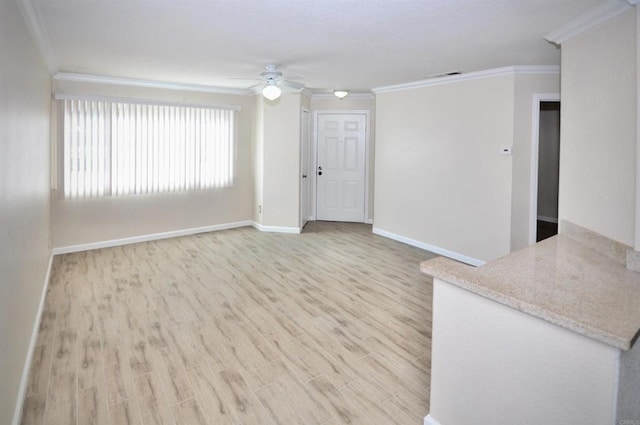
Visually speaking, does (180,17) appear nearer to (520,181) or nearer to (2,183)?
(2,183)

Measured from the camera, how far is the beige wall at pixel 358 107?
6848 mm

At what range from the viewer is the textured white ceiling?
250 cm

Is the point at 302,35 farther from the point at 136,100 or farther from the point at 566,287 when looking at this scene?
the point at 136,100

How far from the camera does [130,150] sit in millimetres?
5230

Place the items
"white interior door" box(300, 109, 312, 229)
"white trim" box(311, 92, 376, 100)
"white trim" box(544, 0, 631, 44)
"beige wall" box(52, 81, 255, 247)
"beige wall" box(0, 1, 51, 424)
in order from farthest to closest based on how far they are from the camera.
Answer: "white trim" box(311, 92, 376, 100)
"white interior door" box(300, 109, 312, 229)
"beige wall" box(52, 81, 255, 247)
"white trim" box(544, 0, 631, 44)
"beige wall" box(0, 1, 51, 424)

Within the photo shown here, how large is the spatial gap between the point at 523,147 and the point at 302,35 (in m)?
2.78

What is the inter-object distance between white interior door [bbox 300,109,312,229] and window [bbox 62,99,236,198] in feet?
3.88

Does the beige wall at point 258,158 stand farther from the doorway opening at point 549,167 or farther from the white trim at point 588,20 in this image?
the doorway opening at point 549,167

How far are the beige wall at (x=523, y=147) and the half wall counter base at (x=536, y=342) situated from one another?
2.30 meters

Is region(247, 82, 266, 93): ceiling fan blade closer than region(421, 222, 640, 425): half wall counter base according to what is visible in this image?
No

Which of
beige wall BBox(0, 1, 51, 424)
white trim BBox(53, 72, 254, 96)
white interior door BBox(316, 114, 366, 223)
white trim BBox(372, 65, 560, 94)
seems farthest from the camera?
white interior door BBox(316, 114, 366, 223)

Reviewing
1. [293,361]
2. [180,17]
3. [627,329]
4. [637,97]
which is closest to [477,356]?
[627,329]

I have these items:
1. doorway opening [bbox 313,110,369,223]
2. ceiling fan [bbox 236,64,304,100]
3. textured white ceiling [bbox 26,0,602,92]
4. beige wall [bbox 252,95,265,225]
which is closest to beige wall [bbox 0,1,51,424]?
textured white ceiling [bbox 26,0,602,92]

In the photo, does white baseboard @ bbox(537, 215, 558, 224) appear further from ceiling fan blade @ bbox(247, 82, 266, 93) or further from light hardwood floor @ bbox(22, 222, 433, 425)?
ceiling fan blade @ bbox(247, 82, 266, 93)
